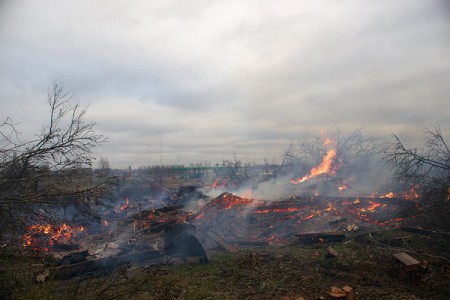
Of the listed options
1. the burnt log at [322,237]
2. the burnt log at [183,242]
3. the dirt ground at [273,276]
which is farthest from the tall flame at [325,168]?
the burnt log at [183,242]

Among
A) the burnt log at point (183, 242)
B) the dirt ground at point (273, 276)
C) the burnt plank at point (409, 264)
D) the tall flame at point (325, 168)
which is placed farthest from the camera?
the tall flame at point (325, 168)

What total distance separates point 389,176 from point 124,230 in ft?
59.9

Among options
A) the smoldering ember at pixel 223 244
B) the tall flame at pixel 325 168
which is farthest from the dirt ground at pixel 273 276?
the tall flame at pixel 325 168

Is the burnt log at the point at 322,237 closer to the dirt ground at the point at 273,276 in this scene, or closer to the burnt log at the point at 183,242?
the dirt ground at the point at 273,276

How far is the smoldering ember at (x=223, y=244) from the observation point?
6184 mm

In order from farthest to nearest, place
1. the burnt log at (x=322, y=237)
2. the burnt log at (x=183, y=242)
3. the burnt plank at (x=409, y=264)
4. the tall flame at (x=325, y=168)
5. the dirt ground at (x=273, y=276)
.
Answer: the tall flame at (x=325, y=168), the burnt log at (x=322, y=237), the burnt log at (x=183, y=242), the burnt plank at (x=409, y=264), the dirt ground at (x=273, y=276)

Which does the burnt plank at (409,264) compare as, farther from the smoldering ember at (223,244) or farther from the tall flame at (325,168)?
the tall flame at (325,168)

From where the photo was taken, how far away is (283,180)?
78.2ft

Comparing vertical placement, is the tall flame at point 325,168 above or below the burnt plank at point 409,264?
above

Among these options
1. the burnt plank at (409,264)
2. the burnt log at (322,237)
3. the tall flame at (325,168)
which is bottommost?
the burnt log at (322,237)

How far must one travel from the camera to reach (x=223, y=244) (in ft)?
34.7

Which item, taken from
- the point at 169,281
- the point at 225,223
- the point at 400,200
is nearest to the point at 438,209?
the point at 400,200

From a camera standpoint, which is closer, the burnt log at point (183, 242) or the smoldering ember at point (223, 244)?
the smoldering ember at point (223, 244)

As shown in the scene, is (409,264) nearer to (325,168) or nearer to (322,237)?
(322,237)
